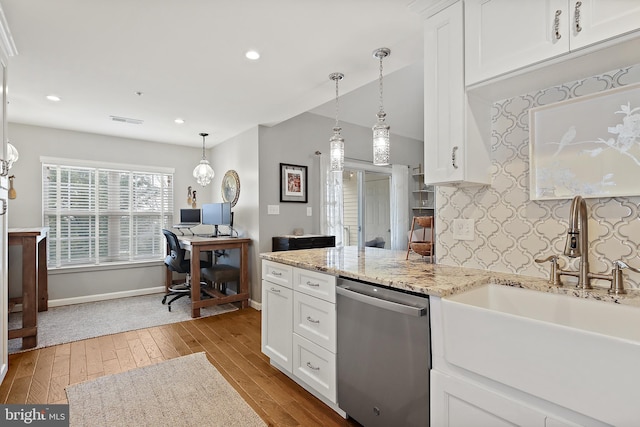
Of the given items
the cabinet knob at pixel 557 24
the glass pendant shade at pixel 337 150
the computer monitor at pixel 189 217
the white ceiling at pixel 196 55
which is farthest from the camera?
the computer monitor at pixel 189 217

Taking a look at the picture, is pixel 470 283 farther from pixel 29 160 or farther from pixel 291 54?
pixel 29 160

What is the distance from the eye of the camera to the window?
4289 mm

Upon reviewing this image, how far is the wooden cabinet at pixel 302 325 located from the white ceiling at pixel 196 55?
1.51 metres

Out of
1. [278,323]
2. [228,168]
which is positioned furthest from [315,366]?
[228,168]

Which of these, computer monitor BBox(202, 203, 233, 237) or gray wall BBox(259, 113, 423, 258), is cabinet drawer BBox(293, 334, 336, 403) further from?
computer monitor BBox(202, 203, 233, 237)

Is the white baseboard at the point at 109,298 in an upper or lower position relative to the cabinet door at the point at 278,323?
lower

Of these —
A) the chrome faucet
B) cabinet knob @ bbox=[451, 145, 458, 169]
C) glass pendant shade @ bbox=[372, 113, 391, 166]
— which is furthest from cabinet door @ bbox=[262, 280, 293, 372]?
the chrome faucet

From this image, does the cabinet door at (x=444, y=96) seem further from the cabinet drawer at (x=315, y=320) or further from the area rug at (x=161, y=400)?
the area rug at (x=161, y=400)

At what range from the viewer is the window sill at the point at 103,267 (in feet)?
14.0

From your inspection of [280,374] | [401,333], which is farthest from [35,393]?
[401,333]

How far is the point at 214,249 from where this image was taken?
13.1ft

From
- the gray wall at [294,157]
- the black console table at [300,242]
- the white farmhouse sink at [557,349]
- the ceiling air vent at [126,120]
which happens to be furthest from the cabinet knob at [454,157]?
the ceiling air vent at [126,120]

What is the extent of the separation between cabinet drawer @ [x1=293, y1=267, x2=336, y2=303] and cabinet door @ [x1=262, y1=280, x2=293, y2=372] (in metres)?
0.13

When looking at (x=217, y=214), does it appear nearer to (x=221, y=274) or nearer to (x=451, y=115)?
(x=221, y=274)
